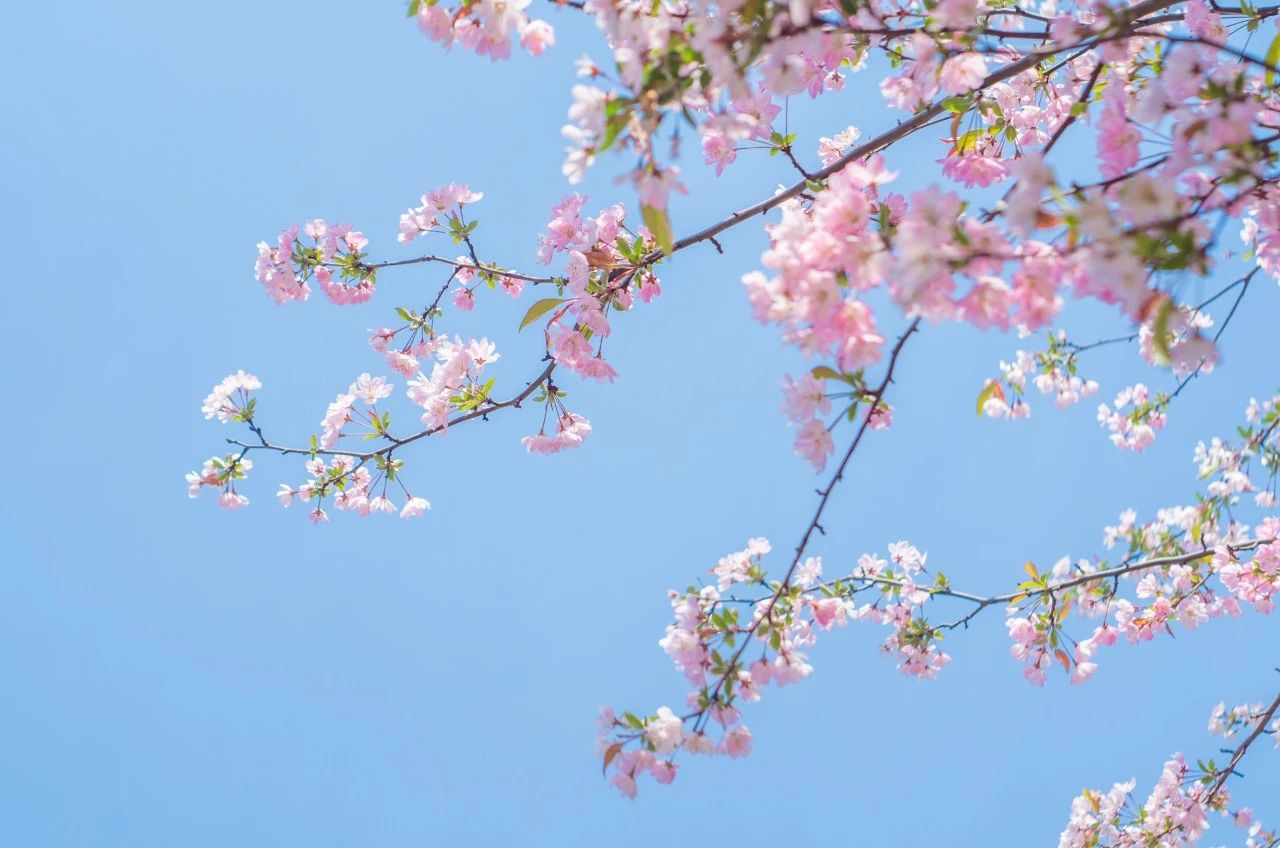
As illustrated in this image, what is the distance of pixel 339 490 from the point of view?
13.7 ft

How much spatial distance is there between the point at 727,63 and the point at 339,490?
322 cm

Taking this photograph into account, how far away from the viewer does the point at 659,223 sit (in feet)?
6.27

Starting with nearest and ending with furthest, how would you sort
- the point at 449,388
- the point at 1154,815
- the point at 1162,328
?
the point at 1162,328 → the point at 449,388 → the point at 1154,815

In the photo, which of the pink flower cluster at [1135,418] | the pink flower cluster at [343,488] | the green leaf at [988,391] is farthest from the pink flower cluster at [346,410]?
the pink flower cluster at [1135,418]

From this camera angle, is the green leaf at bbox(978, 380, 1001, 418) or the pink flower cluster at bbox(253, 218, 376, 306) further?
the pink flower cluster at bbox(253, 218, 376, 306)

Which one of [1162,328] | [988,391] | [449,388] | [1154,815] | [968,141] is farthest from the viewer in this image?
[1154,815]

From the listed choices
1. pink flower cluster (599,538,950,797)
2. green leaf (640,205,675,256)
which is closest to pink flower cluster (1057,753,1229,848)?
pink flower cluster (599,538,950,797)

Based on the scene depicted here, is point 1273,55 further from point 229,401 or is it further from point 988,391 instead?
point 229,401

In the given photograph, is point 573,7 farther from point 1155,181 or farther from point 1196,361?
Result: point 1196,361

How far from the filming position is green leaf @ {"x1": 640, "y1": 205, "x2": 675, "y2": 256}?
1.86 meters

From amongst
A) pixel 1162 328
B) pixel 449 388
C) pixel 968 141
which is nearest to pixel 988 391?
pixel 1162 328

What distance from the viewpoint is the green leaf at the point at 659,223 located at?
1.86 metres

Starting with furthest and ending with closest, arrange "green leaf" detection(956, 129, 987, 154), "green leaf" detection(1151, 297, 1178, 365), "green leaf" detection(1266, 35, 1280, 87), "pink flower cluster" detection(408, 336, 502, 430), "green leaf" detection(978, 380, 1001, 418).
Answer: "pink flower cluster" detection(408, 336, 502, 430) → "green leaf" detection(956, 129, 987, 154) → "green leaf" detection(978, 380, 1001, 418) → "green leaf" detection(1266, 35, 1280, 87) → "green leaf" detection(1151, 297, 1178, 365)

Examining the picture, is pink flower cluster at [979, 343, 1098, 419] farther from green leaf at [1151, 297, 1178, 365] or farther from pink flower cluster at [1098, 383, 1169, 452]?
green leaf at [1151, 297, 1178, 365]
